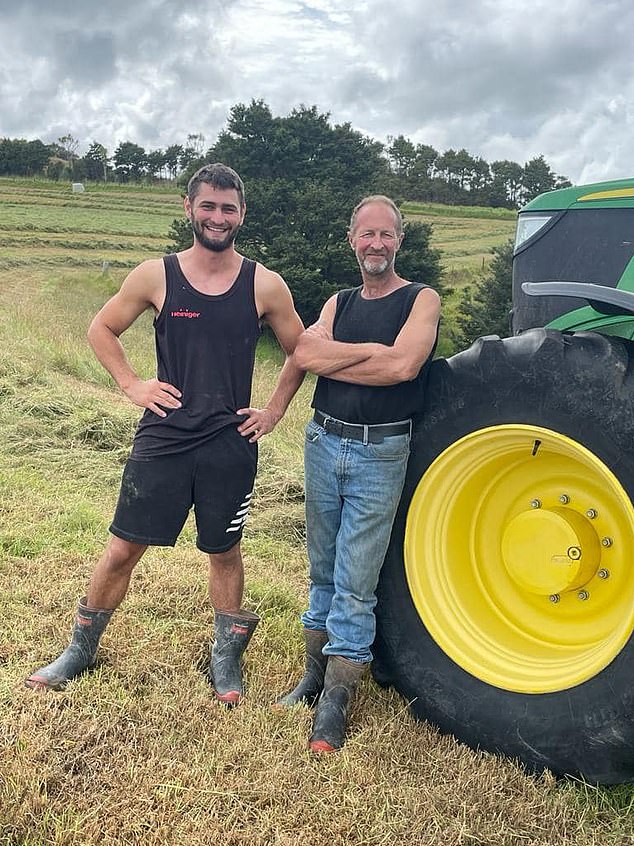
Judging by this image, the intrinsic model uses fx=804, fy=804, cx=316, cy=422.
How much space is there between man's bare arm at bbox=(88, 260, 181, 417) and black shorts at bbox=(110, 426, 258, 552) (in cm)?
21

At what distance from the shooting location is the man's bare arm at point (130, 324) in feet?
9.95

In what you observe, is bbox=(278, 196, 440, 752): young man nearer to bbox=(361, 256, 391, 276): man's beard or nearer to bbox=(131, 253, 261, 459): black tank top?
bbox=(361, 256, 391, 276): man's beard

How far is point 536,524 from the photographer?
279 cm

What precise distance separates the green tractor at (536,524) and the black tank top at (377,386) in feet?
0.31

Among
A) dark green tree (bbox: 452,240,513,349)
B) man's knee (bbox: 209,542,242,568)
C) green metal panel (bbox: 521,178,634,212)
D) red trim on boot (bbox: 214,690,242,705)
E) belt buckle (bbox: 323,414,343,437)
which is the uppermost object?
green metal panel (bbox: 521,178,634,212)

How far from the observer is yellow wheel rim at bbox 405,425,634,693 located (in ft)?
8.91

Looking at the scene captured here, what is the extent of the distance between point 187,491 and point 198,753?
939mm

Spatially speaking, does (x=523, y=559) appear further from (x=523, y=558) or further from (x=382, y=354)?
(x=382, y=354)

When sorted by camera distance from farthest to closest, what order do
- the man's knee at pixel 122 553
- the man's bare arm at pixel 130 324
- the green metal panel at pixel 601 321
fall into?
1. the man's knee at pixel 122 553
2. the man's bare arm at pixel 130 324
3. the green metal panel at pixel 601 321

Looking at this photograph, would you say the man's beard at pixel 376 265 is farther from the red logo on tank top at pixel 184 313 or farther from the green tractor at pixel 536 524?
the red logo on tank top at pixel 184 313

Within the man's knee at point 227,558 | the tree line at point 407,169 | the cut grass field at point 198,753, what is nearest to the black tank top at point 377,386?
the man's knee at point 227,558

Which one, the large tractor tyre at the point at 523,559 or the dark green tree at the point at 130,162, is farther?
the dark green tree at the point at 130,162

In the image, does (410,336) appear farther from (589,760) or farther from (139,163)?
(139,163)

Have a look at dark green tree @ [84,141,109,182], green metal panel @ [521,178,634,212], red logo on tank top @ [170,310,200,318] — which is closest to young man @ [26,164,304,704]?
red logo on tank top @ [170,310,200,318]
